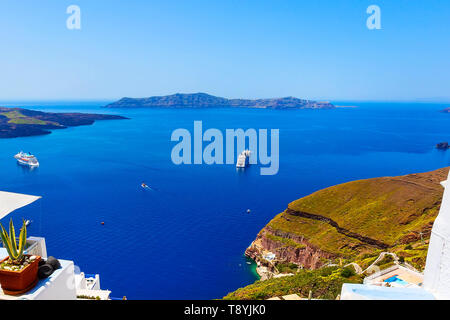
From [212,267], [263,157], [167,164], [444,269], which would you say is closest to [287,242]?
[212,267]

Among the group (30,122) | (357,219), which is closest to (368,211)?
(357,219)

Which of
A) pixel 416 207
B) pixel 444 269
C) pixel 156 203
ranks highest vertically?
pixel 444 269

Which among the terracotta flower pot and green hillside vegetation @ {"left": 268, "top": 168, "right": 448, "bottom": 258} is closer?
the terracotta flower pot

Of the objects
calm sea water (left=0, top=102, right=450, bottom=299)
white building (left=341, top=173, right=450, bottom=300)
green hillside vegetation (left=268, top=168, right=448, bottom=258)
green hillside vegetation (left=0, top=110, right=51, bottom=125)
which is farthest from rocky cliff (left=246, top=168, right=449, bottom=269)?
green hillside vegetation (left=0, top=110, right=51, bottom=125)

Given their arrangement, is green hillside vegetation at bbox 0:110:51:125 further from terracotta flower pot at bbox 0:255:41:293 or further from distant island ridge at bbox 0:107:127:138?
terracotta flower pot at bbox 0:255:41:293

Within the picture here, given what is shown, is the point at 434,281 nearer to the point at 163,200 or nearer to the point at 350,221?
the point at 350,221

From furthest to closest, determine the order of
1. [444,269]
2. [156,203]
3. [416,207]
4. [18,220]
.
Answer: [156,203]
[18,220]
[416,207]
[444,269]
